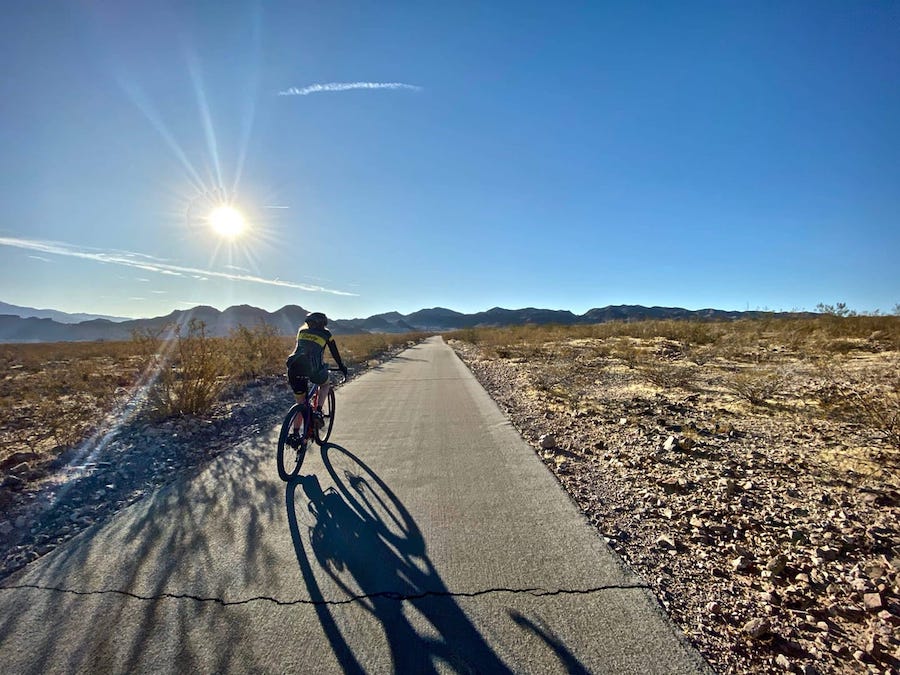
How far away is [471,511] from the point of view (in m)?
3.53

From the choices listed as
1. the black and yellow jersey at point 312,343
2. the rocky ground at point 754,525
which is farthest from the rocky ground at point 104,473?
the rocky ground at point 754,525

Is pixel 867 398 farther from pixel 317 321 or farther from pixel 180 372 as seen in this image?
pixel 180 372

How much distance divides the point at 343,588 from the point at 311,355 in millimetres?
3189

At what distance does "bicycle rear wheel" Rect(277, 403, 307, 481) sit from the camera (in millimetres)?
4363

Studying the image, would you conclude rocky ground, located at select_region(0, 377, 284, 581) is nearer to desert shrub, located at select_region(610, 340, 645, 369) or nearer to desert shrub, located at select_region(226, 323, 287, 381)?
desert shrub, located at select_region(226, 323, 287, 381)

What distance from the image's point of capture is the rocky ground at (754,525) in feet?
6.63

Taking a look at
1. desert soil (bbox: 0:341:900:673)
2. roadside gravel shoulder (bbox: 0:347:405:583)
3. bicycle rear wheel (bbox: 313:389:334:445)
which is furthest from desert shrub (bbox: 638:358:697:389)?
roadside gravel shoulder (bbox: 0:347:405:583)

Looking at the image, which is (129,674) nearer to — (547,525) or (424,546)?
(424,546)

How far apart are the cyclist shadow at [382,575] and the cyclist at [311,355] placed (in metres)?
1.34

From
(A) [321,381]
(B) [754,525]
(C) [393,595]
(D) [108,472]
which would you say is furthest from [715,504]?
(D) [108,472]

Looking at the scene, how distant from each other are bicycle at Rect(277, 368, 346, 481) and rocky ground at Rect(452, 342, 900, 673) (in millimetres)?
3050

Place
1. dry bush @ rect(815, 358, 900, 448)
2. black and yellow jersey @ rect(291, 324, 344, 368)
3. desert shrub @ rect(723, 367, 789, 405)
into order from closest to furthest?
dry bush @ rect(815, 358, 900, 448) < black and yellow jersey @ rect(291, 324, 344, 368) < desert shrub @ rect(723, 367, 789, 405)

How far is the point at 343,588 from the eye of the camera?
254 centimetres

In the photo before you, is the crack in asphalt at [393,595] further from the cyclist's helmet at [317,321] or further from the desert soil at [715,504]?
the cyclist's helmet at [317,321]
